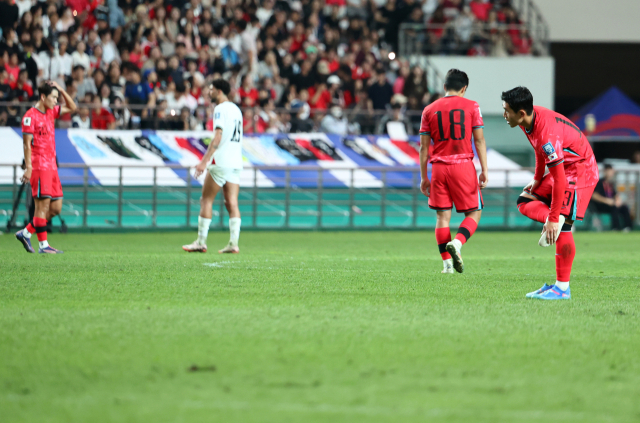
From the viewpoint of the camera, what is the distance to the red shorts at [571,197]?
6230mm

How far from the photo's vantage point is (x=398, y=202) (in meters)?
18.2

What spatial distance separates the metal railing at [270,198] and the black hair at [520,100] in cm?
1123

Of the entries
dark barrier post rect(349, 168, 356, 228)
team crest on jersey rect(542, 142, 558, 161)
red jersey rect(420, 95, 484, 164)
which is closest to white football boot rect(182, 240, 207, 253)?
red jersey rect(420, 95, 484, 164)

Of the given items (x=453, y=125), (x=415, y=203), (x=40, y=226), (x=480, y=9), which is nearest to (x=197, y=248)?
(x=40, y=226)

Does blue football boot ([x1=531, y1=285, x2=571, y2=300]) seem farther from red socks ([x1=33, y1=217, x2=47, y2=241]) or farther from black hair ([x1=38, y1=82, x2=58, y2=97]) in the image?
black hair ([x1=38, y1=82, x2=58, y2=97])

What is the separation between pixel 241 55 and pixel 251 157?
4423 millimetres

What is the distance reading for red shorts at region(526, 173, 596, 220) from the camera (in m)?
6.23

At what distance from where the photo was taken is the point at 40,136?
10.1m

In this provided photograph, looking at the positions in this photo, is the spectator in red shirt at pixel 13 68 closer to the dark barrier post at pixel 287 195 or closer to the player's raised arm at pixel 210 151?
the dark barrier post at pixel 287 195

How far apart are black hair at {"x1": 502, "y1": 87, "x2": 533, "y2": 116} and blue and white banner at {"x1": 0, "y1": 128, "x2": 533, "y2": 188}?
11.2 metres

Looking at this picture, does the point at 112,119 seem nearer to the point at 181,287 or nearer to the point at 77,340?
the point at 181,287

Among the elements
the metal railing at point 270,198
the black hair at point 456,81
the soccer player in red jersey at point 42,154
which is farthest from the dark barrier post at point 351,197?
the black hair at point 456,81

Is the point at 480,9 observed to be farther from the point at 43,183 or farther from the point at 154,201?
the point at 43,183

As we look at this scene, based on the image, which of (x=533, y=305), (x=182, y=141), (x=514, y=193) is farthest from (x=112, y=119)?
(x=533, y=305)
